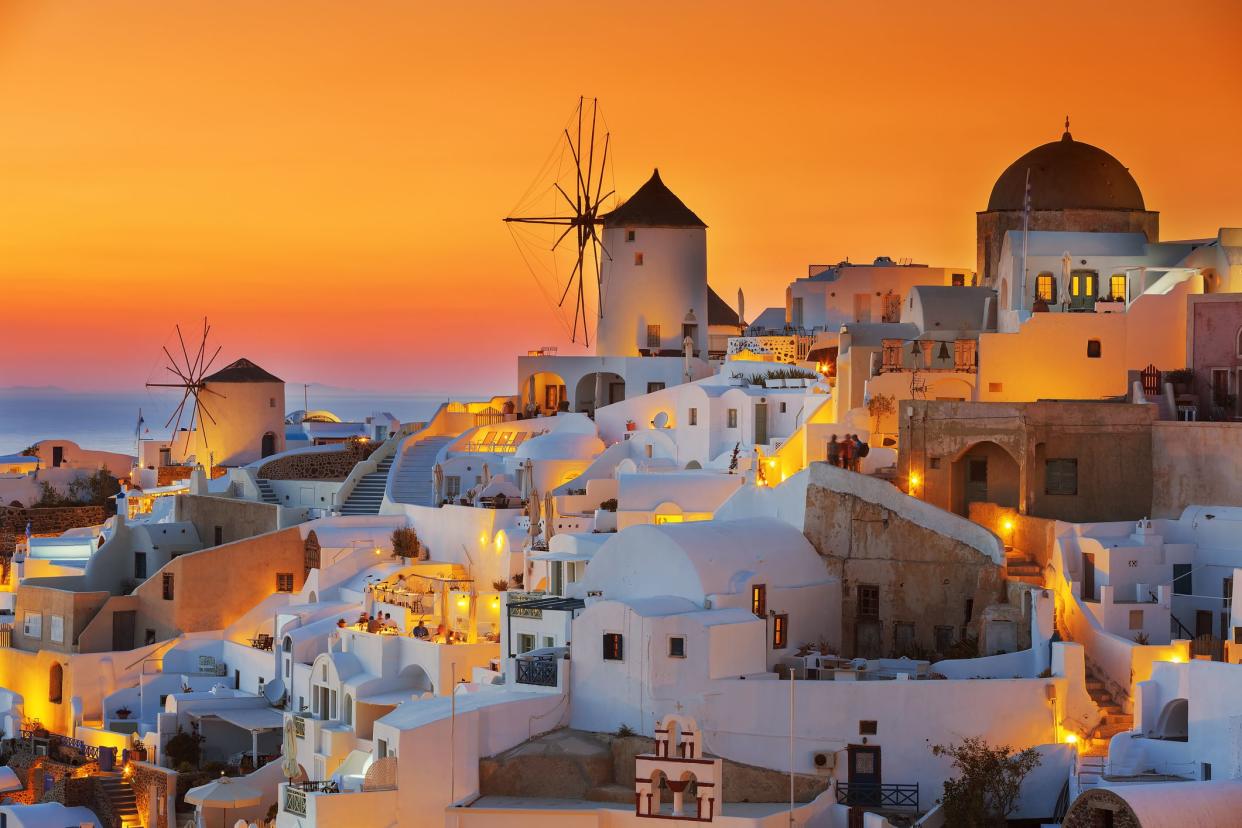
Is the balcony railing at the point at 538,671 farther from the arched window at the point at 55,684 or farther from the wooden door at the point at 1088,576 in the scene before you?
the arched window at the point at 55,684

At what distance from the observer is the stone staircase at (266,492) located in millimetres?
43303

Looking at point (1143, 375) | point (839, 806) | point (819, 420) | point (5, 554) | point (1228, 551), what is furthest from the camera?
point (5, 554)

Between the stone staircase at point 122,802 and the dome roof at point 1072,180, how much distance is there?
19483 millimetres

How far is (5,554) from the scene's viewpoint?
4712 centimetres

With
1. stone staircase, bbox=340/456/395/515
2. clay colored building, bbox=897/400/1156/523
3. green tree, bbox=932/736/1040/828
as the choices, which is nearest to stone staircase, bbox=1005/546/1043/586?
clay colored building, bbox=897/400/1156/523

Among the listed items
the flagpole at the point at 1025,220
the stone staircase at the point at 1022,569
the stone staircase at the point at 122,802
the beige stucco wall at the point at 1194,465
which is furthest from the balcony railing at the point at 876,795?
the flagpole at the point at 1025,220

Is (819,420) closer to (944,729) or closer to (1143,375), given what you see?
(1143,375)

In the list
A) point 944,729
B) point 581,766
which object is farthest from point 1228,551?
point 581,766

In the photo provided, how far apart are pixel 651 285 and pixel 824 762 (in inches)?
891

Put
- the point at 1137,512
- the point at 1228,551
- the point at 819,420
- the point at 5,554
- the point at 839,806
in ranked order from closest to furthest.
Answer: the point at 839,806, the point at 1228,551, the point at 1137,512, the point at 819,420, the point at 5,554

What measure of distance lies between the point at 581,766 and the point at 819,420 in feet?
38.9

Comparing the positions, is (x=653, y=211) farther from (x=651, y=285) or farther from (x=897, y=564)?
(x=897, y=564)

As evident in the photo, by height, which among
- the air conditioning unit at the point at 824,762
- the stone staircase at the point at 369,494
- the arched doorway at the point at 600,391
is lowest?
the air conditioning unit at the point at 824,762

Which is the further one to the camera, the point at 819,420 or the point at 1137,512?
the point at 819,420
